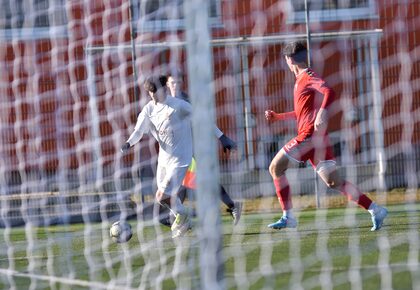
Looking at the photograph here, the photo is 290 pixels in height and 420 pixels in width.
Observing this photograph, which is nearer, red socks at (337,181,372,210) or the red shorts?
red socks at (337,181,372,210)

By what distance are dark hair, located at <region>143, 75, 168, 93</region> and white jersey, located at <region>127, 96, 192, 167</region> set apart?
0.51 ft

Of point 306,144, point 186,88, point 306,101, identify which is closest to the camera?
point 306,144

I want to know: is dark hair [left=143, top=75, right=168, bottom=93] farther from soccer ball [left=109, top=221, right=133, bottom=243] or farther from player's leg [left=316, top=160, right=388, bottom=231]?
player's leg [left=316, top=160, right=388, bottom=231]

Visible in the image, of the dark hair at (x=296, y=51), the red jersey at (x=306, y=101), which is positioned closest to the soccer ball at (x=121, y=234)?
the red jersey at (x=306, y=101)

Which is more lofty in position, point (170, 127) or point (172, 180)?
point (170, 127)

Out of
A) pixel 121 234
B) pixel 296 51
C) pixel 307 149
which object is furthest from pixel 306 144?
pixel 121 234

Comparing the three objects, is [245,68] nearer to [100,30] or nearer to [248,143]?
[248,143]

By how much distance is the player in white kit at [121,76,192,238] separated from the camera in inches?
451

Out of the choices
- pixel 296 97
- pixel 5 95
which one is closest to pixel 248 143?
pixel 5 95

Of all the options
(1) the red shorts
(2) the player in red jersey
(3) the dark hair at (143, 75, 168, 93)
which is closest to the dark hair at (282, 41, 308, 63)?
(2) the player in red jersey

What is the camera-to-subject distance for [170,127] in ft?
38.0

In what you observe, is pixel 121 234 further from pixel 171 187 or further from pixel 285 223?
pixel 285 223

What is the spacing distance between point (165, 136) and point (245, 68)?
4582 mm

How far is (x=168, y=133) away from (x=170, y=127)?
0.09 metres
